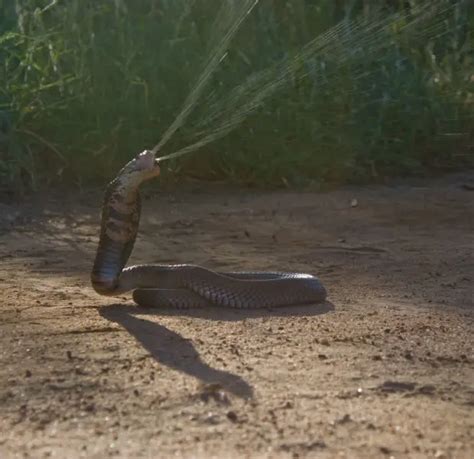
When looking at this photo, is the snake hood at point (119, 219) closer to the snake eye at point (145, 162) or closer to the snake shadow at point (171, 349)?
the snake eye at point (145, 162)

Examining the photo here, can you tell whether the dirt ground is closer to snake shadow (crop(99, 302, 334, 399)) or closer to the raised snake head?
snake shadow (crop(99, 302, 334, 399))

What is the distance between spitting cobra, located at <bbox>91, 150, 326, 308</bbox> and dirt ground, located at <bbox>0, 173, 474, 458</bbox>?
0.10m

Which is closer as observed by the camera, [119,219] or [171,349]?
[171,349]

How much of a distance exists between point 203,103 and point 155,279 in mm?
3597

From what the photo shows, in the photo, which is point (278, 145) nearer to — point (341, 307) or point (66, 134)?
point (66, 134)

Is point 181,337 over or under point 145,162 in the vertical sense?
under

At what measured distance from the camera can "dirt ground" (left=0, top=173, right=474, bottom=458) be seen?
4.43 metres

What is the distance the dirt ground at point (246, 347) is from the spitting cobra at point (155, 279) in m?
0.10

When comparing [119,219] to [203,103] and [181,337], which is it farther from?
[203,103]

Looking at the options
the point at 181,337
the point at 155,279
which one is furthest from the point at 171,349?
the point at 155,279

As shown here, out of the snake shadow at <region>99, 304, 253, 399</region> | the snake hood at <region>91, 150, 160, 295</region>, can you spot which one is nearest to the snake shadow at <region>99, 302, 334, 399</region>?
the snake shadow at <region>99, 304, 253, 399</region>

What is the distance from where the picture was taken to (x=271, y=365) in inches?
208

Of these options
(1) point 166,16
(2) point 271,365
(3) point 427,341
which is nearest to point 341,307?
(3) point 427,341

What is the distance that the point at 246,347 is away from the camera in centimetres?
559
